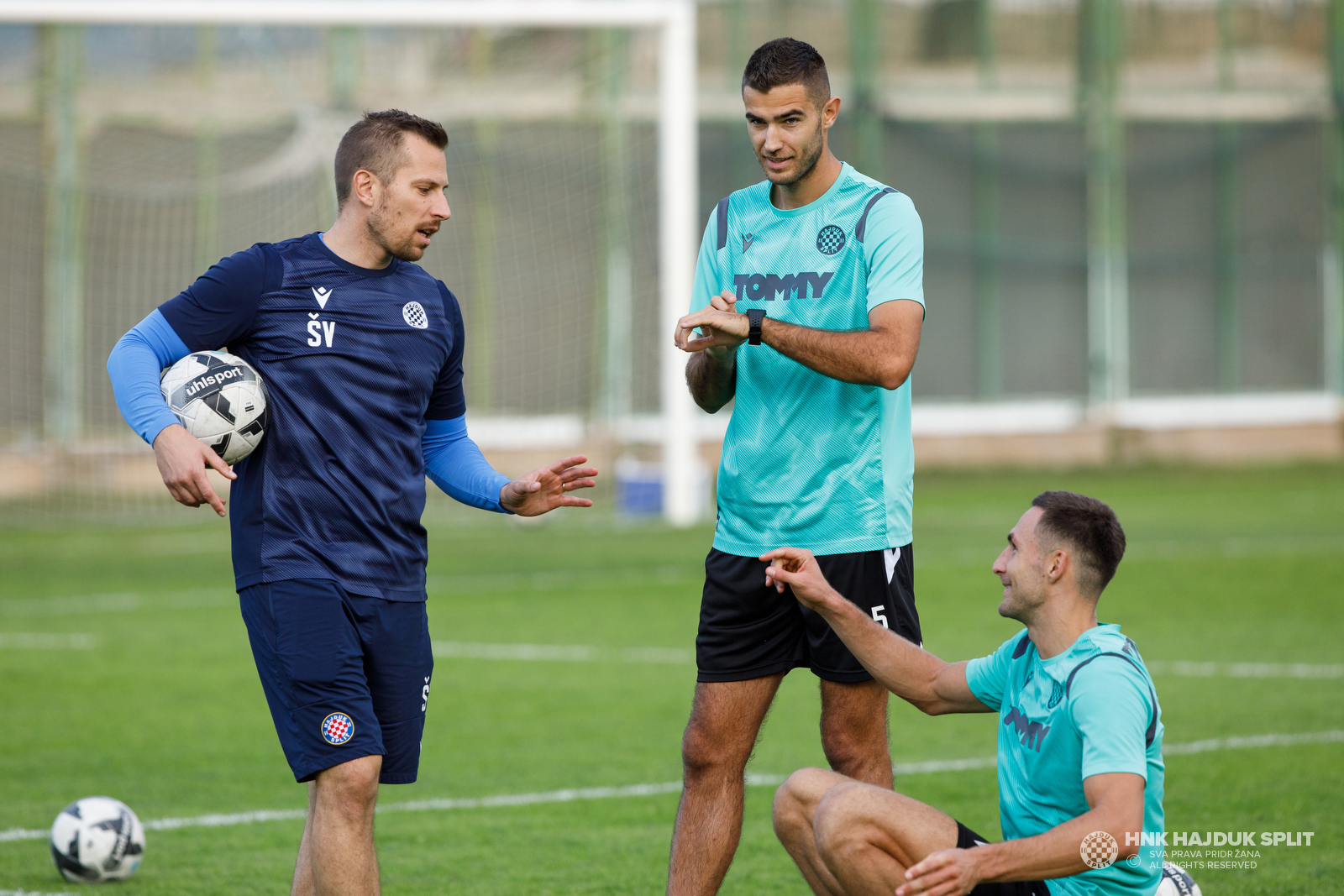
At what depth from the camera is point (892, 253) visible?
14.9 feet

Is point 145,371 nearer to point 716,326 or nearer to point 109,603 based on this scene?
point 716,326

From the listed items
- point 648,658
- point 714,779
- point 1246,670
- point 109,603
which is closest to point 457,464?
point 714,779

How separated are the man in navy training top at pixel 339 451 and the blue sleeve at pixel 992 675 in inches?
54.3

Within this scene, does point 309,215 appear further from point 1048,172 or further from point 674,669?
point 1048,172

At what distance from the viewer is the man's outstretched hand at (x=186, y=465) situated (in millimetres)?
4113

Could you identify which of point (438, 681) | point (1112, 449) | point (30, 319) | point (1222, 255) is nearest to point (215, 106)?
point (30, 319)

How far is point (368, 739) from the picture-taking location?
429 centimetres

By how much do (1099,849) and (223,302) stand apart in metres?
2.66

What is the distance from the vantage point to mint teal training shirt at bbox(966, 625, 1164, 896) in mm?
3570

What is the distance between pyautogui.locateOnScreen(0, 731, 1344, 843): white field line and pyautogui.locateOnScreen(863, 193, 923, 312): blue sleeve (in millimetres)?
2203

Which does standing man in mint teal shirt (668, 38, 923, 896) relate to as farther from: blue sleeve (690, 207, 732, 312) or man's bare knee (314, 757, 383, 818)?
man's bare knee (314, 757, 383, 818)

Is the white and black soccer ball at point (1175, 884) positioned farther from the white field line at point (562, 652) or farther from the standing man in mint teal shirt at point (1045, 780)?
the white field line at point (562, 652)

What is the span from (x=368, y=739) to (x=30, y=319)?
16.2 meters

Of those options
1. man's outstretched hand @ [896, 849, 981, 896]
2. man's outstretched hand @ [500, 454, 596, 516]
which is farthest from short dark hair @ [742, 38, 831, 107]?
man's outstretched hand @ [896, 849, 981, 896]
